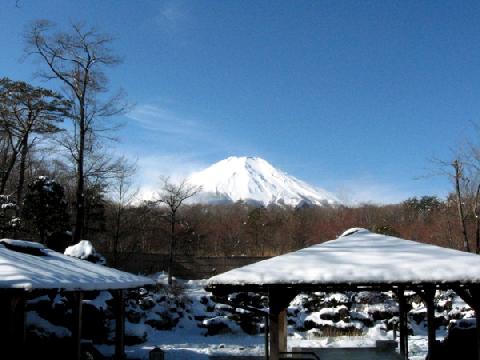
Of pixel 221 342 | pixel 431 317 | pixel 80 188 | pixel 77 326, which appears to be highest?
pixel 80 188

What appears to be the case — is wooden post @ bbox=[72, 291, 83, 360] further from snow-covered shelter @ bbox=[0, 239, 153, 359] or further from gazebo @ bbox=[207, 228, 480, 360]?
gazebo @ bbox=[207, 228, 480, 360]

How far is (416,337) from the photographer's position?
1808 cm

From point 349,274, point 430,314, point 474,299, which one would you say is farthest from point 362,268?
point 430,314

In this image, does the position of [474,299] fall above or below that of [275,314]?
above

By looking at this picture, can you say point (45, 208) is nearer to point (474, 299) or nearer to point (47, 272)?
point (47, 272)

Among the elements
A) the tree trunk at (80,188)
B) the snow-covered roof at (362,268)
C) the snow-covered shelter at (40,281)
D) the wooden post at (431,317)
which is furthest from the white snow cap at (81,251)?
the wooden post at (431,317)

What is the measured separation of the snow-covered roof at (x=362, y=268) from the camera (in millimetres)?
6277

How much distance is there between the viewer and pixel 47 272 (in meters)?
8.58

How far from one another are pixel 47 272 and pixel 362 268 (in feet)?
16.3

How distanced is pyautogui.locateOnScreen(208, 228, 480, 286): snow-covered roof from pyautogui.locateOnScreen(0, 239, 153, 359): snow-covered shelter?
2.78 metres

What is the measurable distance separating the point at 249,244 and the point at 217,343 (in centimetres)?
1900

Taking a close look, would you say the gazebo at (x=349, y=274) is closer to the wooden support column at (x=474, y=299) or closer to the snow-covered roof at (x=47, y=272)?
the wooden support column at (x=474, y=299)

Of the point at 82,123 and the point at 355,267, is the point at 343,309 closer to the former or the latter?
the point at 82,123

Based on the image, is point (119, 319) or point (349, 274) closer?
point (349, 274)
